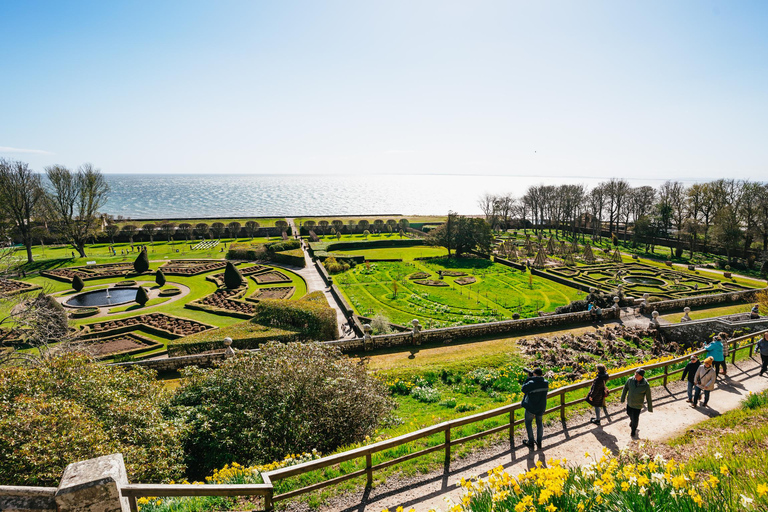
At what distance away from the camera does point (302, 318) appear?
21250 mm

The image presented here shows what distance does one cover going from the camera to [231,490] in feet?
17.8

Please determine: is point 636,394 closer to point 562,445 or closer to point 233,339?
point 562,445

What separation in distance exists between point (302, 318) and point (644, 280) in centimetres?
3428

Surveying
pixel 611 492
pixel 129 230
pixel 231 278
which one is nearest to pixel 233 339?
pixel 231 278

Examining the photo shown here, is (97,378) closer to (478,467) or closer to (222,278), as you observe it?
(478,467)

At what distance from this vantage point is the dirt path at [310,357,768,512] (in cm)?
682

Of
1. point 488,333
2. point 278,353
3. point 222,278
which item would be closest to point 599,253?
point 488,333

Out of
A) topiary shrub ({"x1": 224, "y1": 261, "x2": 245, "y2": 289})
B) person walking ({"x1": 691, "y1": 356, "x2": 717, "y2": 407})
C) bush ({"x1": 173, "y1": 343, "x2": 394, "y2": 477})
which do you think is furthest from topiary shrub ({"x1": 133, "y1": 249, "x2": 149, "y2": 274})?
person walking ({"x1": 691, "y1": 356, "x2": 717, "y2": 407})

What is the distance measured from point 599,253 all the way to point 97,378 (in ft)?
175

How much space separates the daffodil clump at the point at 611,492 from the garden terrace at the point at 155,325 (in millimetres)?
23467

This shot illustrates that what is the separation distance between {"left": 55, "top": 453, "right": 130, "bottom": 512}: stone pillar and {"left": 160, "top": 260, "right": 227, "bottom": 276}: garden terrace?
3827cm

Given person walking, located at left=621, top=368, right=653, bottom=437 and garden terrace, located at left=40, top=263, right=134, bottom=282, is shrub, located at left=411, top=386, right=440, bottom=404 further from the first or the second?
garden terrace, located at left=40, top=263, right=134, bottom=282

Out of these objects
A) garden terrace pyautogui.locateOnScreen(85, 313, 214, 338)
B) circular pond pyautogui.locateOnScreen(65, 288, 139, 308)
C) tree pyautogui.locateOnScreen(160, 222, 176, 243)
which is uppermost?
tree pyautogui.locateOnScreen(160, 222, 176, 243)

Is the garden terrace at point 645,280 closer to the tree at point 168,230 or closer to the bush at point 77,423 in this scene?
the bush at point 77,423
